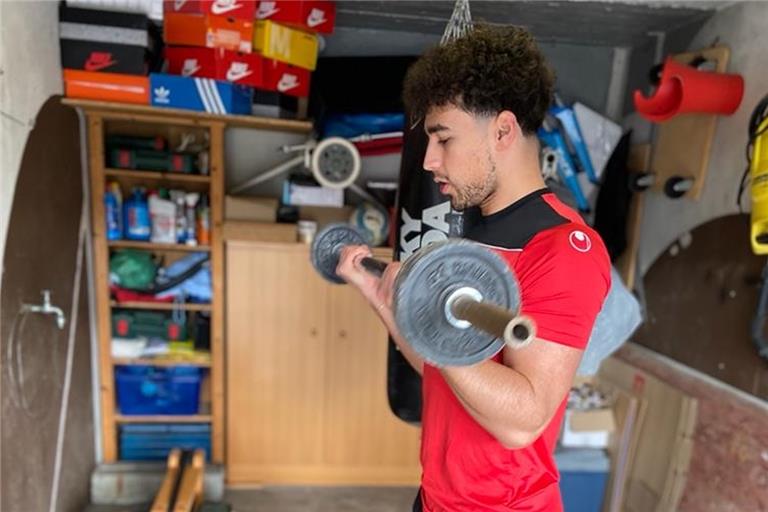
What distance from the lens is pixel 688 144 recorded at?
2.15 metres

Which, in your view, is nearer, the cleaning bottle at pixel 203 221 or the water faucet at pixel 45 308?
the water faucet at pixel 45 308

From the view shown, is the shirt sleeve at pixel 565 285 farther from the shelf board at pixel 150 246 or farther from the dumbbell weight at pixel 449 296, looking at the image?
the shelf board at pixel 150 246

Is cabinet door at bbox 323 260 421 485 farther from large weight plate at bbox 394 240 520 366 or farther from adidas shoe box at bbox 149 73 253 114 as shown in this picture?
large weight plate at bbox 394 240 520 366

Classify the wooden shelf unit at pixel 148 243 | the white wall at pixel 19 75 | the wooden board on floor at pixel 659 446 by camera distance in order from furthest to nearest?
1. the wooden shelf unit at pixel 148 243
2. the wooden board on floor at pixel 659 446
3. the white wall at pixel 19 75

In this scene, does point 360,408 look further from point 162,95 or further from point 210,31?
point 210,31

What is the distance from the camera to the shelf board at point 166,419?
100.0 inches

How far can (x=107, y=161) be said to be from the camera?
2.37 metres

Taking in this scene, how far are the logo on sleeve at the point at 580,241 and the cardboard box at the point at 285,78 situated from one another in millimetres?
1766

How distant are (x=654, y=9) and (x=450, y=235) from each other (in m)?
1.50

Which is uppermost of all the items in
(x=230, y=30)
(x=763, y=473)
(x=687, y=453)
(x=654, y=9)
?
(x=654, y=9)

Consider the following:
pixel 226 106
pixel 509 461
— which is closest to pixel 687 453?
pixel 509 461

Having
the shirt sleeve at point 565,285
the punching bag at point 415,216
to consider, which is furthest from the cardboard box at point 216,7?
the shirt sleeve at point 565,285

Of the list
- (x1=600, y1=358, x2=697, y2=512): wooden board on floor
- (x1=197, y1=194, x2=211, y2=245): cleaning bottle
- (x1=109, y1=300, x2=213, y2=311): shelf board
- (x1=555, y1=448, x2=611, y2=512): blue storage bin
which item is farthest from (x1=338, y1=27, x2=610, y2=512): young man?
(x1=109, y1=300, x2=213, y2=311): shelf board

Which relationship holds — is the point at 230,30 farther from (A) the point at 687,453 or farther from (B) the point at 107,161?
(A) the point at 687,453
